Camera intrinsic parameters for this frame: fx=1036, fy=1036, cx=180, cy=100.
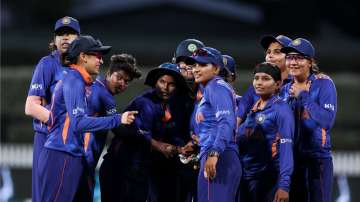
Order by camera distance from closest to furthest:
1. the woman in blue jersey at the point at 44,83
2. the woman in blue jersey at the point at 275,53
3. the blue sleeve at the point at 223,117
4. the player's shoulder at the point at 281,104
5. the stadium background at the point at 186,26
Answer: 1. the blue sleeve at the point at 223,117
2. the player's shoulder at the point at 281,104
3. the woman in blue jersey at the point at 44,83
4. the woman in blue jersey at the point at 275,53
5. the stadium background at the point at 186,26

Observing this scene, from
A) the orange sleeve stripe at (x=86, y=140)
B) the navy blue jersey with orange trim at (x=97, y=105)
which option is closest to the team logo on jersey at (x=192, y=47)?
the navy blue jersey with orange trim at (x=97, y=105)

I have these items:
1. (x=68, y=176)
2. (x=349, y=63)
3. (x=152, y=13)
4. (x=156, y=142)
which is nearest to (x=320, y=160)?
(x=156, y=142)

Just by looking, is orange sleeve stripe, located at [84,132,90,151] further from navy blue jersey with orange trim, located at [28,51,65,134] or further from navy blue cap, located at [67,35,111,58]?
navy blue cap, located at [67,35,111,58]

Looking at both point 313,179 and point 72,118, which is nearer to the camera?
point 72,118

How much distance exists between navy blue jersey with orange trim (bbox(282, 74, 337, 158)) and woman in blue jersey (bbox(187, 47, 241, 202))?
0.77 m

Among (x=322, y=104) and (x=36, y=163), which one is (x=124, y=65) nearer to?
(x=36, y=163)

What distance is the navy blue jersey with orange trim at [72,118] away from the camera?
27.6 feet

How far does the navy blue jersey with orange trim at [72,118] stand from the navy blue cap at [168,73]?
914 millimetres

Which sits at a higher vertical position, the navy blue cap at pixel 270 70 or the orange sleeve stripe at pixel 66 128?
the navy blue cap at pixel 270 70

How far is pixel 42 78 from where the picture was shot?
31.0ft

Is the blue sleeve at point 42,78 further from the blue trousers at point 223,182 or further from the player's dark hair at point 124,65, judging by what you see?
the blue trousers at point 223,182

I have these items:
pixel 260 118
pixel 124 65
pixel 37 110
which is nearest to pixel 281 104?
pixel 260 118

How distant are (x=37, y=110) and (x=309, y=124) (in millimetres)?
2406

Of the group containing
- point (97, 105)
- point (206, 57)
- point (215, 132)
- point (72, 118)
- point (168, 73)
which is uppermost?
point (206, 57)
